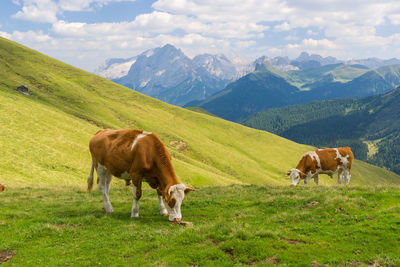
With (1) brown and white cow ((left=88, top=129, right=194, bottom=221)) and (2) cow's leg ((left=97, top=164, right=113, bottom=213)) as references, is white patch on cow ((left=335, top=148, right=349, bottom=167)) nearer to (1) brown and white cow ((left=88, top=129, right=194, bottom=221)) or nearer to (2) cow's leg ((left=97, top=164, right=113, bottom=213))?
(1) brown and white cow ((left=88, top=129, right=194, bottom=221))

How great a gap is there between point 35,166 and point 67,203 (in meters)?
29.2

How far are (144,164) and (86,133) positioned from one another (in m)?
67.4

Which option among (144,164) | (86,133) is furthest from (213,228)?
(86,133)

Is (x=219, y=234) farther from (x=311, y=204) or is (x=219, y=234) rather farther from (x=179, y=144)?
(x=179, y=144)

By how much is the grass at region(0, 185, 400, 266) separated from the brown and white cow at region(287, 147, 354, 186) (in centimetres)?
968

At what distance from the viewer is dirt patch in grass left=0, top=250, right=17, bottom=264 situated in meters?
11.2

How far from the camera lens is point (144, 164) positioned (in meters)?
14.9

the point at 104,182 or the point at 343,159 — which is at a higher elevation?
the point at 343,159

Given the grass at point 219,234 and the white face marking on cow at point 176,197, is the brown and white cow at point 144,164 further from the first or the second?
the grass at point 219,234

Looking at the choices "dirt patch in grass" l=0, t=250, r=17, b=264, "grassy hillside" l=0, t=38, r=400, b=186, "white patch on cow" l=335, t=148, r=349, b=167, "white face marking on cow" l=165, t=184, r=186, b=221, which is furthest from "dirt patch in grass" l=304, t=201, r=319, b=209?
"grassy hillside" l=0, t=38, r=400, b=186

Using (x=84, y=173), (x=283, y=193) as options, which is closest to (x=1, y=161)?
(x=84, y=173)

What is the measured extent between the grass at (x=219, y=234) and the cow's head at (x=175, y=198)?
0.65m

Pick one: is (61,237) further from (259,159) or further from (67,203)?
(259,159)

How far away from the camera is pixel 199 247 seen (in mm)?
10898
